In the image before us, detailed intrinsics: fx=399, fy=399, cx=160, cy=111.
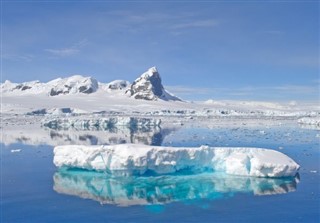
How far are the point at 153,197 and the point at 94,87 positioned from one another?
8279cm

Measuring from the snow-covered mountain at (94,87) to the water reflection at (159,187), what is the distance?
73.2 m

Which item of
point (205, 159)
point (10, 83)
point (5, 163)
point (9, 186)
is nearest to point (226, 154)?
point (205, 159)

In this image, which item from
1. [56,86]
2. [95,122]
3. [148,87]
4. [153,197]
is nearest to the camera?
[153,197]

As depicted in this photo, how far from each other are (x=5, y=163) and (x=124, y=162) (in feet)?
18.0

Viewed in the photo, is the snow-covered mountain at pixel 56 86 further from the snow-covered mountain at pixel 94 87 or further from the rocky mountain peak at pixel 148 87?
the rocky mountain peak at pixel 148 87

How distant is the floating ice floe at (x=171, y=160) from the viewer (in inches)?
492

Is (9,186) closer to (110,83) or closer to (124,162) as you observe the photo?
(124,162)

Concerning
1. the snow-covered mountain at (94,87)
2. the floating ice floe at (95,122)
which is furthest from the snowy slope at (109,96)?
the floating ice floe at (95,122)

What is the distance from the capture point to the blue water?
356 inches

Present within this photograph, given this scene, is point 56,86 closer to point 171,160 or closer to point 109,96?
point 109,96

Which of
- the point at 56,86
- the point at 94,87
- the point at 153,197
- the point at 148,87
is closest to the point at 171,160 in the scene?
the point at 153,197

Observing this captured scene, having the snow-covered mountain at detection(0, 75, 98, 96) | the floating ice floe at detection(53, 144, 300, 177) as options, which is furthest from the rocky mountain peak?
the floating ice floe at detection(53, 144, 300, 177)

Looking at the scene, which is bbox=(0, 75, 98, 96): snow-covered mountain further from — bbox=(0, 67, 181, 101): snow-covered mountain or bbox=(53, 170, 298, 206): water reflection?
bbox=(53, 170, 298, 206): water reflection

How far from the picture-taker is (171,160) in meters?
13.0
